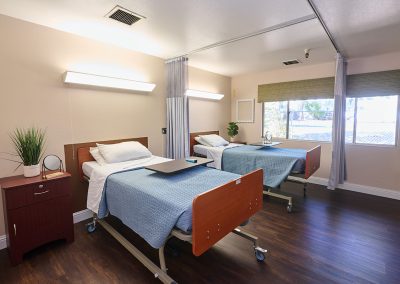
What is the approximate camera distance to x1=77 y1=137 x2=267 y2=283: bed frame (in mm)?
1374

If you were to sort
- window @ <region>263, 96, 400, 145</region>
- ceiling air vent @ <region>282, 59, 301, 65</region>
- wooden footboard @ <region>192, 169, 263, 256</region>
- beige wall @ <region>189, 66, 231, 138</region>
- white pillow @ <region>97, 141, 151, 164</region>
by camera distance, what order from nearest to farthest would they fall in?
wooden footboard @ <region>192, 169, 263, 256</region>, white pillow @ <region>97, 141, 151, 164</region>, window @ <region>263, 96, 400, 145</region>, ceiling air vent @ <region>282, 59, 301, 65</region>, beige wall @ <region>189, 66, 231, 138</region>

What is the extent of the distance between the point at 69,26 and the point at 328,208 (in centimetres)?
412

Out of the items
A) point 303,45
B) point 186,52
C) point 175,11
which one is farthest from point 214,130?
point 175,11

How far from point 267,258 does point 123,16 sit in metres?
2.78

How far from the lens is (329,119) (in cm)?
421

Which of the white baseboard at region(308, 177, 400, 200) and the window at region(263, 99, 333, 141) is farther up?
the window at region(263, 99, 333, 141)

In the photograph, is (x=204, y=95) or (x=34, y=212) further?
(x=204, y=95)

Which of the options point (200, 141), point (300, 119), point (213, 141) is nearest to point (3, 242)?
point (200, 141)

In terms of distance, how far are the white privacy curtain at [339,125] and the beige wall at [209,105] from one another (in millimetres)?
2365

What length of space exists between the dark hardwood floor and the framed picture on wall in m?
2.87

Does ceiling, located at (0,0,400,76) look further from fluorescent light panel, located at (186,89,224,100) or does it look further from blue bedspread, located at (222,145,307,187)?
blue bedspread, located at (222,145,307,187)

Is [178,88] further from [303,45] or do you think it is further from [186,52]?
[303,45]

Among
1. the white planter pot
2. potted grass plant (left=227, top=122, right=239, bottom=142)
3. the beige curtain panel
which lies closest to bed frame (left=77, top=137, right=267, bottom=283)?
the white planter pot

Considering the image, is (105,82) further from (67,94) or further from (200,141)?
(200,141)
